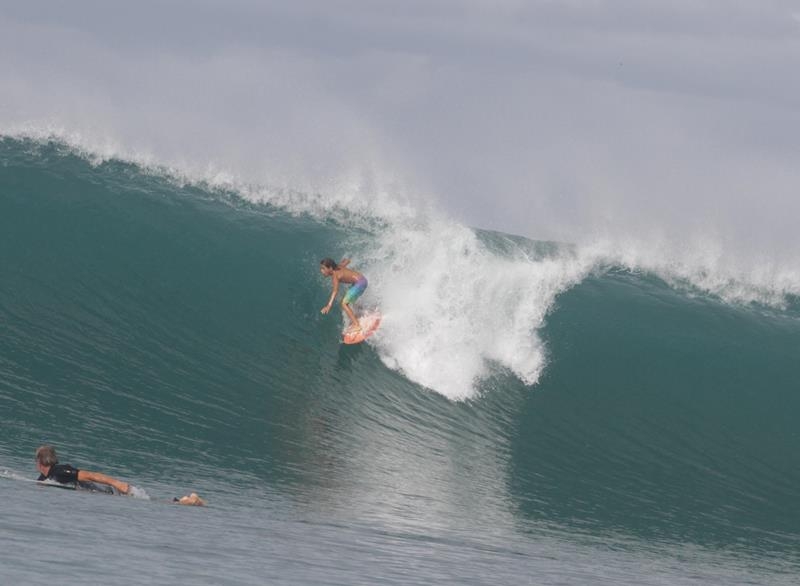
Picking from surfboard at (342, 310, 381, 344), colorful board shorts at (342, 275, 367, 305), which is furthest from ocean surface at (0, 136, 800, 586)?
colorful board shorts at (342, 275, 367, 305)

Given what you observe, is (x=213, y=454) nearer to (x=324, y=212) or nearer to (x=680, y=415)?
(x=680, y=415)

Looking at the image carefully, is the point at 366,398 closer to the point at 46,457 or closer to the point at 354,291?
the point at 354,291

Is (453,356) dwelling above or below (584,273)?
below

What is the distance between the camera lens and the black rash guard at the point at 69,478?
36.9 feet

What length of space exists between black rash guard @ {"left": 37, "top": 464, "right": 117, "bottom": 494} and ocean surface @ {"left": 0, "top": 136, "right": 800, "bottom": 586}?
0.66ft

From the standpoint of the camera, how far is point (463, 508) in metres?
13.9

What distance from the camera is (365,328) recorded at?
20469 millimetres

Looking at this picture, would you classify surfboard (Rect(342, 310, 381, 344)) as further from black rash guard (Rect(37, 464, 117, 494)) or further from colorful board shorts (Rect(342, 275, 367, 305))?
black rash guard (Rect(37, 464, 117, 494))

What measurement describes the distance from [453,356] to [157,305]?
527 cm

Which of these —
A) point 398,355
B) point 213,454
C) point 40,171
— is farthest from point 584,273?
point 213,454

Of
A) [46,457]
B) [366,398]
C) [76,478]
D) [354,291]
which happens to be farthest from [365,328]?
[46,457]

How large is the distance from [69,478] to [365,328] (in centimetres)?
954

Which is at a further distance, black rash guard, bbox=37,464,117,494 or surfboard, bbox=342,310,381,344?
surfboard, bbox=342,310,381,344

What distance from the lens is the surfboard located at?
20.3m
